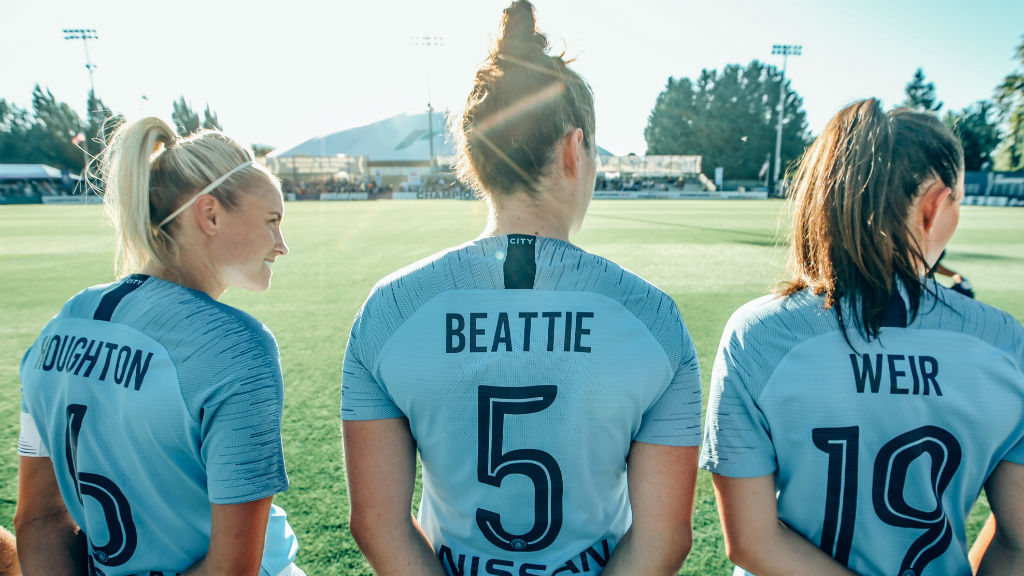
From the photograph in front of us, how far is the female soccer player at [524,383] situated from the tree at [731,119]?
72.0 metres

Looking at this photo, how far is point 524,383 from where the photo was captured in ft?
3.92

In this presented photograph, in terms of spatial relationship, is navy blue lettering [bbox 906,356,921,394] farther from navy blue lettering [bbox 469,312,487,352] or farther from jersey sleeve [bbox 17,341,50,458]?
jersey sleeve [bbox 17,341,50,458]

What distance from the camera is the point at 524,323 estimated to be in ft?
3.94

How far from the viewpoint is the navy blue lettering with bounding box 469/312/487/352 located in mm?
1199

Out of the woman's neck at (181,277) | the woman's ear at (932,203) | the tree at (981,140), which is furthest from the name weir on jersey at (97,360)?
the tree at (981,140)

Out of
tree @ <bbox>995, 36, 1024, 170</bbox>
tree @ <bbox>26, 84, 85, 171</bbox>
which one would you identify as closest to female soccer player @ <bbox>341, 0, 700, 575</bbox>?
tree @ <bbox>995, 36, 1024, 170</bbox>

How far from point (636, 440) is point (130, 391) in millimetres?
1204

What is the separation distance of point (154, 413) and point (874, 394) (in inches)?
66.2

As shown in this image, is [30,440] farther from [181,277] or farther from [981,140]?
[981,140]

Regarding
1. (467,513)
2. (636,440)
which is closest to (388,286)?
(467,513)

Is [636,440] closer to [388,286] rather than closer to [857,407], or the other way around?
[857,407]

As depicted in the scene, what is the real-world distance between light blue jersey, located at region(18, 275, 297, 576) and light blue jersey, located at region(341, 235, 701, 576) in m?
0.29

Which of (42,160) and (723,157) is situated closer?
(42,160)

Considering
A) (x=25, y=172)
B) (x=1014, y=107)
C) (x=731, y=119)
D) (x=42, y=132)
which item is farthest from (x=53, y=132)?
(x=1014, y=107)
